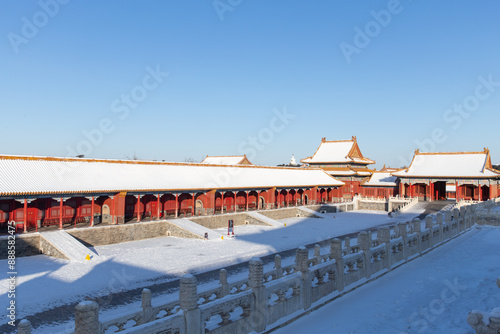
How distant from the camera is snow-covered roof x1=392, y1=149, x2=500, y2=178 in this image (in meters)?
45.8

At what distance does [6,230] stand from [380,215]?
37.7 meters

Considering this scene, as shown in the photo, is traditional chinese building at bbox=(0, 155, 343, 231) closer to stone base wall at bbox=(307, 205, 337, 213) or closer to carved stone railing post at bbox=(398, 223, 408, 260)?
stone base wall at bbox=(307, 205, 337, 213)

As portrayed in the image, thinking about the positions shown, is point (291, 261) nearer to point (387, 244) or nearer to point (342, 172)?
point (387, 244)

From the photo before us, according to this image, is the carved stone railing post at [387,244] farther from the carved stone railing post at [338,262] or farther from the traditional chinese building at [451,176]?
the traditional chinese building at [451,176]

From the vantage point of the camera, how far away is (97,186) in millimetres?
26297

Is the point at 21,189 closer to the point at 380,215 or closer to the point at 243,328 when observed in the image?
the point at 243,328

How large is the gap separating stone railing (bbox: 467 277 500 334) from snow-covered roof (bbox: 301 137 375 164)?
172ft

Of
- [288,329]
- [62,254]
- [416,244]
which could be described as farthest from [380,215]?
[288,329]

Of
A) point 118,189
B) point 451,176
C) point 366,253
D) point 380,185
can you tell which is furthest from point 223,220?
point 380,185

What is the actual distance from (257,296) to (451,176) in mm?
45020

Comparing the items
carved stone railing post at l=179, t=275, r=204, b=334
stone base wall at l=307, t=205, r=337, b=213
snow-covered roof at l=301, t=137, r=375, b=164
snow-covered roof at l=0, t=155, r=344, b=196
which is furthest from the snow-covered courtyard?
snow-covered roof at l=301, t=137, r=375, b=164

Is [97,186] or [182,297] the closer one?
[182,297]

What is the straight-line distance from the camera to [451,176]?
152 feet

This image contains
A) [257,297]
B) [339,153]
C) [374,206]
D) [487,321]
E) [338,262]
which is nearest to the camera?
[487,321]
